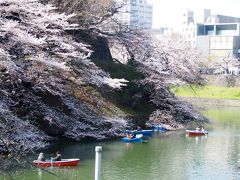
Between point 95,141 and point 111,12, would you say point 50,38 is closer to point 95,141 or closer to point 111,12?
point 95,141

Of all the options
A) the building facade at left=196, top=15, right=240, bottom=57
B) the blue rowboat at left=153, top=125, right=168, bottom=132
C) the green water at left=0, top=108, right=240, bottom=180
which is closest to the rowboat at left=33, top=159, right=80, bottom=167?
the green water at left=0, top=108, right=240, bottom=180

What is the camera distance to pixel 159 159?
19.1 meters

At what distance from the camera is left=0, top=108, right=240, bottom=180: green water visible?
52.0 ft

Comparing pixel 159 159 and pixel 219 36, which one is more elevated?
pixel 219 36

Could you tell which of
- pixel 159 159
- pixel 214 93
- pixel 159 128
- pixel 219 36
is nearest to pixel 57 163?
pixel 159 159

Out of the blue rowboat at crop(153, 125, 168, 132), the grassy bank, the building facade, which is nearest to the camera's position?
the blue rowboat at crop(153, 125, 168, 132)

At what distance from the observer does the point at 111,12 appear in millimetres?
30125

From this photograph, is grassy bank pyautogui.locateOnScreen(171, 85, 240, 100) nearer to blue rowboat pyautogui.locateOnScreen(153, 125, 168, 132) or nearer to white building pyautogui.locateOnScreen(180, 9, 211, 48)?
blue rowboat pyautogui.locateOnScreen(153, 125, 168, 132)

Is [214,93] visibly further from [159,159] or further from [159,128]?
[159,159]

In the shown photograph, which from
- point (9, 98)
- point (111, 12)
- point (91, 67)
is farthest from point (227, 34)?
point (9, 98)

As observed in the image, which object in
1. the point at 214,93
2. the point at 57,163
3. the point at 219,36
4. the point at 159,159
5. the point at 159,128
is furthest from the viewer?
the point at 219,36

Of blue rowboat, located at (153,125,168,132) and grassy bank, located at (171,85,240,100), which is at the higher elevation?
grassy bank, located at (171,85,240,100)

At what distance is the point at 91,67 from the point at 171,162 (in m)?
8.03

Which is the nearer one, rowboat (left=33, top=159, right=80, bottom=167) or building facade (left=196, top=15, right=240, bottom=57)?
rowboat (left=33, top=159, right=80, bottom=167)
